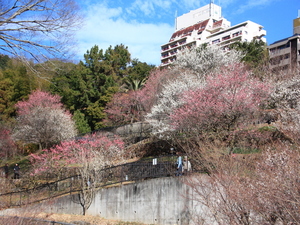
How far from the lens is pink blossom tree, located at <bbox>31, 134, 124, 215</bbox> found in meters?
12.4

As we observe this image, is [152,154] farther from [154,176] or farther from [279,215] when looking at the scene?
[279,215]

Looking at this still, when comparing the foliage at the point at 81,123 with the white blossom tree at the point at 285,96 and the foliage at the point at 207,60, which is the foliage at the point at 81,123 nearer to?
the foliage at the point at 207,60

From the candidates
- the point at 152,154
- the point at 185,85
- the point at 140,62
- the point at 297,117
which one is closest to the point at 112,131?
the point at 152,154

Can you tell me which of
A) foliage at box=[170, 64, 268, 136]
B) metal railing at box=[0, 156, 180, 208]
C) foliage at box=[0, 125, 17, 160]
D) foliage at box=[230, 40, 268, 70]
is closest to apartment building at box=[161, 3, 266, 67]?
foliage at box=[230, 40, 268, 70]

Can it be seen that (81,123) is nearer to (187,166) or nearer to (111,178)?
(111,178)

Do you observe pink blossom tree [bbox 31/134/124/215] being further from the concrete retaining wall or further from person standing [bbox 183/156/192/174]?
person standing [bbox 183/156/192/174]

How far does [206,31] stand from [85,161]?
5598 cm

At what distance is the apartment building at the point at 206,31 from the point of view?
2194 inches

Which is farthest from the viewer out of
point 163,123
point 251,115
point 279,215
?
point 163,123

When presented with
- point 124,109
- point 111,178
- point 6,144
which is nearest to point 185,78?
point 124,109

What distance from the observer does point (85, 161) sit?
502 inches

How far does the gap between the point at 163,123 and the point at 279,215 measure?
14279mm

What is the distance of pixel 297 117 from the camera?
13.3 m

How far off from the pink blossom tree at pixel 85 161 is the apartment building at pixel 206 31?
36090 millimetres
